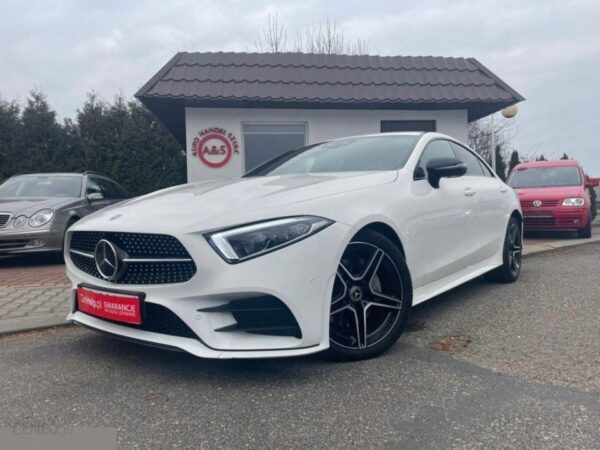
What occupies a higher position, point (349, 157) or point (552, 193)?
point (349, 157)

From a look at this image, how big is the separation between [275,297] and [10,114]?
17.7 m

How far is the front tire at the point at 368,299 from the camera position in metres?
2.69

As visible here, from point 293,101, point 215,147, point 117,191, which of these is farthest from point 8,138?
point 293,101

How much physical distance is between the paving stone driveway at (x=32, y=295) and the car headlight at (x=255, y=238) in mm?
2158

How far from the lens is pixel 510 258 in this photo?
5.04 metres

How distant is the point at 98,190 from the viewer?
8289 millimetres

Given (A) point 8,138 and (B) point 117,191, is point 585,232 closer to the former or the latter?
(B) point 117,191

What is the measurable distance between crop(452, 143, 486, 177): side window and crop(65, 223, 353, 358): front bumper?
2557 millimetres

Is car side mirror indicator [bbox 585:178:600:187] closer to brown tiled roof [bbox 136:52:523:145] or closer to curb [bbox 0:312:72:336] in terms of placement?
brown tiled roof [bbox 136:52:523:145]

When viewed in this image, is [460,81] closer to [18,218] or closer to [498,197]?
[498,197]

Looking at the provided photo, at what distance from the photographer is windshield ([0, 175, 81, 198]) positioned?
296 inches

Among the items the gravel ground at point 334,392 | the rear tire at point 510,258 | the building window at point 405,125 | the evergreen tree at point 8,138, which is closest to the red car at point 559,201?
the building window at point 405,125

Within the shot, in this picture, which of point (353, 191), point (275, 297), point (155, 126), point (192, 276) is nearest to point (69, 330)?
point (192, 276)

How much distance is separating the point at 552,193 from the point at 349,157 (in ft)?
23.6
